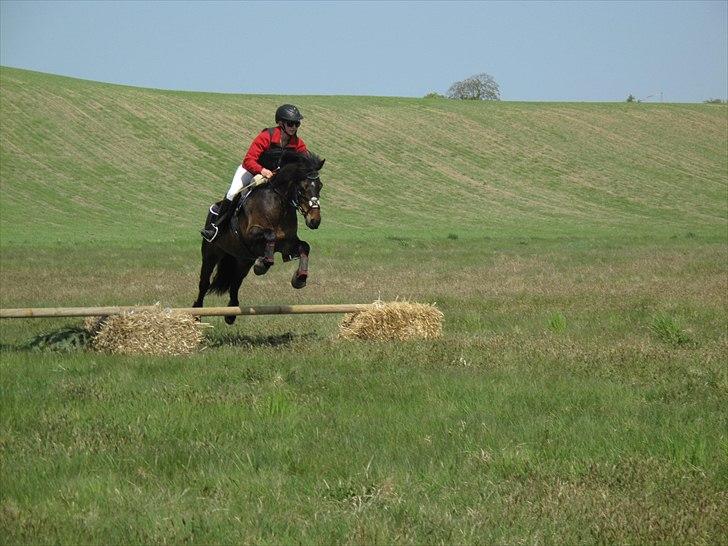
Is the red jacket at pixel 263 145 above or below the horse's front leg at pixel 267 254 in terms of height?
above

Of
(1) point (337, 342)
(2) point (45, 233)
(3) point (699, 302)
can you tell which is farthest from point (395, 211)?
(1) point (337, 342)

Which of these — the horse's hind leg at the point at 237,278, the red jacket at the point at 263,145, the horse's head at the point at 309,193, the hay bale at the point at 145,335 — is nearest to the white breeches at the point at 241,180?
the red jacket at the point at 263,145

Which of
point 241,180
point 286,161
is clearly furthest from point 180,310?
point 241,180

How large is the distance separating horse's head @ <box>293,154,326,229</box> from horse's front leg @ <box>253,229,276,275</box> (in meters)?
0.55

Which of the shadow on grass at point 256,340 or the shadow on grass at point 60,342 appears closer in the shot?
the shadow on grass at point 60,342

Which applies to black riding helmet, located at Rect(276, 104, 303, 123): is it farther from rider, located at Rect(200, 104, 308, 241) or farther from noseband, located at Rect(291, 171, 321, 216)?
noseband, located at Rect(291, 171, 321, 216)

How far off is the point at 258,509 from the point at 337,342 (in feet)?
20.9

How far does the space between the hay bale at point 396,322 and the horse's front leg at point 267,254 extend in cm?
134

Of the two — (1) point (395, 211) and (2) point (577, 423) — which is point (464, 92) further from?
(2) point (577, 423)

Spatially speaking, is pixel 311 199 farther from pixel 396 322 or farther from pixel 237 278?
pixel 237 278

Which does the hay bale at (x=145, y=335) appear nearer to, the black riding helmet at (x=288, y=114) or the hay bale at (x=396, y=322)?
the hay bale at (x=396, y=322)

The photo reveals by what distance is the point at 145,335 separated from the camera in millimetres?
11156

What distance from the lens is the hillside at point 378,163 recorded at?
4897 cm

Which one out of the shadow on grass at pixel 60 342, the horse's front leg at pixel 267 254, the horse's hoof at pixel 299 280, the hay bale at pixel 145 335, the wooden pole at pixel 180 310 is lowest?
the shadow on grass at pixel 60 342
